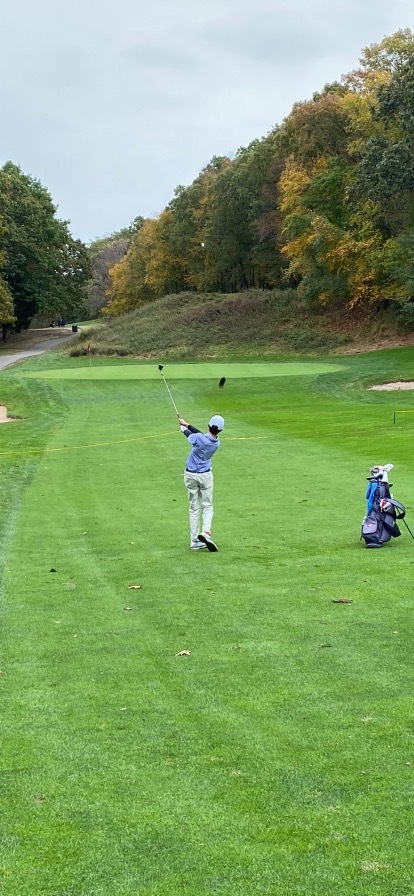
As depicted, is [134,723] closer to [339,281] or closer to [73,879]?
[73,879]

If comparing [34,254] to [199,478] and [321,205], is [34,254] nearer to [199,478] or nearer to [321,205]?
[321,205]

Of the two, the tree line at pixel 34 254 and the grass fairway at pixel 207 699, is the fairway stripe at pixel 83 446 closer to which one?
the grass fairway at pixel 207 699

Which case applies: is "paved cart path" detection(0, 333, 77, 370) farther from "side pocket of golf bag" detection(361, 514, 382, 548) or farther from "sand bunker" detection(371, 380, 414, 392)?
"side pocket of golf bag" detection(361, 514, 382, 548)

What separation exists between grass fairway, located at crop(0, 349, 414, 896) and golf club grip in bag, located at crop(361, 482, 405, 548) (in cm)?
27

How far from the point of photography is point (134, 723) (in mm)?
6570

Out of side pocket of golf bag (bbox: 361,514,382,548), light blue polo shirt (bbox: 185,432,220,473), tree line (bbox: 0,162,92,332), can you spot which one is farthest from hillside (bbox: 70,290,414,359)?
side pocket of golf bag (bbox: 361,514,382,548)

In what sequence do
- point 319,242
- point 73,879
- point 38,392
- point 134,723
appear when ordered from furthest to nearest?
point 319,242, point 38,392, point 134,723, point 73,879

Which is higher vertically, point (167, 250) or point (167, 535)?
point (167, 250)

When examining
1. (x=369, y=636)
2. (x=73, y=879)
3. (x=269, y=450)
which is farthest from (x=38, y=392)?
(x=73, y=879)

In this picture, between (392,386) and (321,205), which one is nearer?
(392,386)

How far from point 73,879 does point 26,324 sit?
91.1 m

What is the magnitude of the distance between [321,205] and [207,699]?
199 ft

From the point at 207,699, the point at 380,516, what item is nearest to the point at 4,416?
the point at 380,516

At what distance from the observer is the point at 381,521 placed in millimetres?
12477
